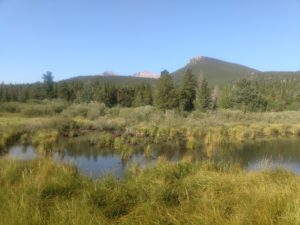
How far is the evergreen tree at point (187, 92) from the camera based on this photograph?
47625 millimetres

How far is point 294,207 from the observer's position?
3.44 metres

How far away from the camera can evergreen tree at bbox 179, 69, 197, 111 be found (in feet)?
156

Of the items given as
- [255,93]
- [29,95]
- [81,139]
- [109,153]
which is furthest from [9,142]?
[29,95]

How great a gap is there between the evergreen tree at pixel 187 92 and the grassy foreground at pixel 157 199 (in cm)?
4101

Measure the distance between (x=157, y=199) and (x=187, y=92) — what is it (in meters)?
44.2

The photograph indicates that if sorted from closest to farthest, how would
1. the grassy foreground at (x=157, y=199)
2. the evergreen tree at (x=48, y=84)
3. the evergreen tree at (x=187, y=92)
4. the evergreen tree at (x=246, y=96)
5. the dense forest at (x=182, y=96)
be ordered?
the grassy foreground at (x=157, y=199), the dense forest at (x=182, y=96), the evergreen tree at (x=246, y=96), the evergreen tree at (x=187, y=92), the evergreen tree at (x=48, y=84)

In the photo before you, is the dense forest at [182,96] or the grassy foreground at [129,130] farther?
the dense forest at [182,96]

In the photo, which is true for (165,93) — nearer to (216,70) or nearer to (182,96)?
(182,96)

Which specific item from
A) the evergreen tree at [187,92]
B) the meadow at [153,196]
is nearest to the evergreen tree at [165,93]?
the evergreen tree at [187,92]

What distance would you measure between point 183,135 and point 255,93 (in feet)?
84.9

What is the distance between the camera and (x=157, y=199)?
4.77 metres

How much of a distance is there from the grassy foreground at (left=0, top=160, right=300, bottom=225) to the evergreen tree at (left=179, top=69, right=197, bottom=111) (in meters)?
41.0

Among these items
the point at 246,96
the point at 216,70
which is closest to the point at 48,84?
the point at 246,96

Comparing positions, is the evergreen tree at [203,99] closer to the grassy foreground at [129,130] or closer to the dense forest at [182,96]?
the dense forest at [182,96]
